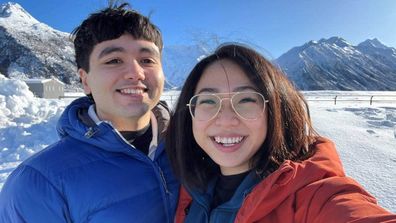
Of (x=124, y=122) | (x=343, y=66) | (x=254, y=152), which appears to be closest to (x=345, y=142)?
(x=254, y=152)

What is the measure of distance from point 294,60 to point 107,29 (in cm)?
17691

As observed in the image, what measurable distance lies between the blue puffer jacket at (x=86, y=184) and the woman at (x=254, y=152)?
0.77ft

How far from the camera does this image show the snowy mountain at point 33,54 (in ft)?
341

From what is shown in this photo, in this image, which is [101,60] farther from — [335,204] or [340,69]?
[340,69]

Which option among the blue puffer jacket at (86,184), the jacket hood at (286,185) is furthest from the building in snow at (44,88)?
the jacket hood at (286,185)

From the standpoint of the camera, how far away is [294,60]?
16900 cm

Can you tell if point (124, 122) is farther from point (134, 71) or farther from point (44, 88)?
point (44, 88)

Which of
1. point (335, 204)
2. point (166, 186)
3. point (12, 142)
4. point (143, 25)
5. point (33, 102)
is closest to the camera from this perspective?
point (335, 204)

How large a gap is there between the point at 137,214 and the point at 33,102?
13697 millimetres

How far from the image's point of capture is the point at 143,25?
→ 96.3 inches

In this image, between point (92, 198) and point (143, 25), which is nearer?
point (92, 198)

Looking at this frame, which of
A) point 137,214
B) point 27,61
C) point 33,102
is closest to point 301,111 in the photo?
point 137,214

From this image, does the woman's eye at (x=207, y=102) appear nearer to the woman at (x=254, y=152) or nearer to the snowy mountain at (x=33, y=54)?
the woman at (x=254, y=152)

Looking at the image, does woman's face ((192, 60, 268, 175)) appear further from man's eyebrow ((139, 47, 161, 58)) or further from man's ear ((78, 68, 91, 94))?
man's ear ((78, 68, 91, 94))
